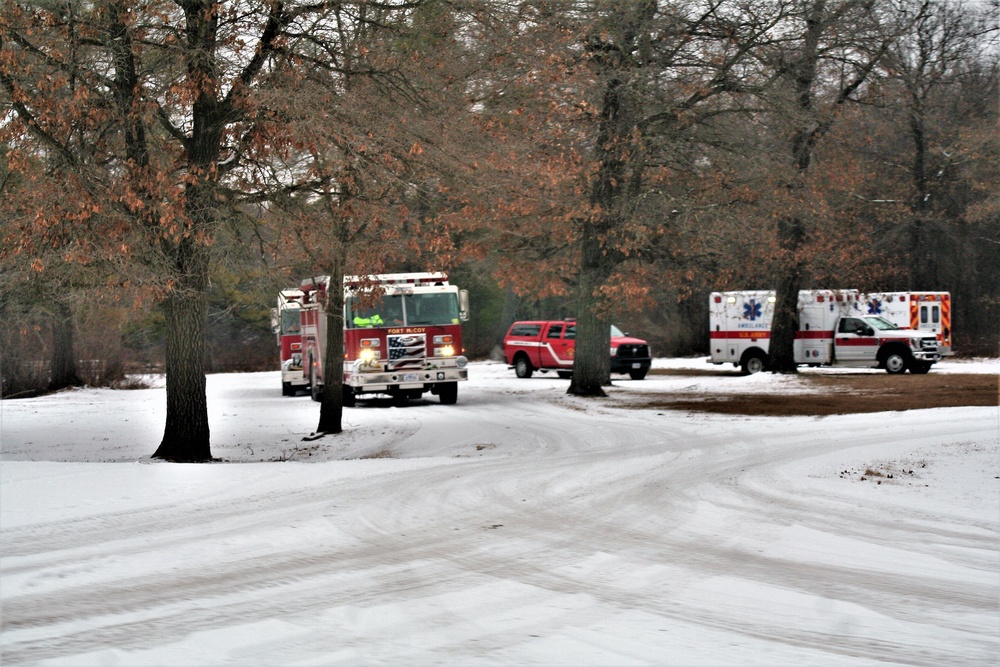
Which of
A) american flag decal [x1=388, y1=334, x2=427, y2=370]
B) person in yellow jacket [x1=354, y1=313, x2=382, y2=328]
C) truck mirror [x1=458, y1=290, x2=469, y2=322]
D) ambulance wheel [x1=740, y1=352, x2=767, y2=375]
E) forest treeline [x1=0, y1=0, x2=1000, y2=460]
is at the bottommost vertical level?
ambulance wheel [x1=740, y1=352, x2=767, y2=375]

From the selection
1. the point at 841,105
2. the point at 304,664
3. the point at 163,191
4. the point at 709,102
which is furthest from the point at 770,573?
the point at 841,105

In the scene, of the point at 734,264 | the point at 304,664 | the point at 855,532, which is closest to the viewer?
the point at 304,664

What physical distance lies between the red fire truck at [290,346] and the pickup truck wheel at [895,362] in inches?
744

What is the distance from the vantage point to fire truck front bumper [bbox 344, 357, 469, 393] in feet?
89.8

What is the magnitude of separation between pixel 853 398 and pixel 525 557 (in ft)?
64.9

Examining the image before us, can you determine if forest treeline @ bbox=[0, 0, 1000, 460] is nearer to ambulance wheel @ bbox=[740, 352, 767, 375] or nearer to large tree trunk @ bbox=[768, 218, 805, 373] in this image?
large tree trunk @ bbox=[768, 218, 805, 373]

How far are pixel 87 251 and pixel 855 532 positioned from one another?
9649 millimetres

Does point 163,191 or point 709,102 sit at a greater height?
point 709,102

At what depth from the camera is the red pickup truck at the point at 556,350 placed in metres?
38.4

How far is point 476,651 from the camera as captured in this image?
19.5ft

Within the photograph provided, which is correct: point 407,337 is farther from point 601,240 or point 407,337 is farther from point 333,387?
point 333,387

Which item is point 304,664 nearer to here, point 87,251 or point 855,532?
point 855,532

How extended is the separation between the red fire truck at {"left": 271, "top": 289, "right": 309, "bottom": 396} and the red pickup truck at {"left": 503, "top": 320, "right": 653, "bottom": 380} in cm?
856

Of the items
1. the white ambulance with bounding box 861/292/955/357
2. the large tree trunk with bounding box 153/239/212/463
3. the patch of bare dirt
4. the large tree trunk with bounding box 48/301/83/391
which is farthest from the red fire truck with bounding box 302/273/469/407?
the white ambulance with bounding box 861/292/955/357
